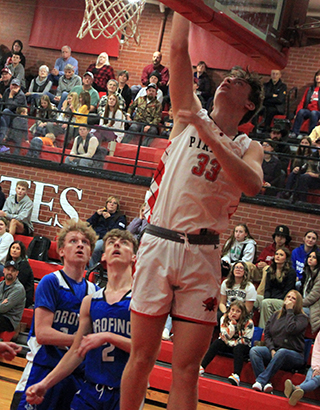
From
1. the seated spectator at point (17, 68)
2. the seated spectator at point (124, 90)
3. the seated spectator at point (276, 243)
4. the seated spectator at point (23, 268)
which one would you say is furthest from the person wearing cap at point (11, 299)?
the seated spectator at point (17, 68)

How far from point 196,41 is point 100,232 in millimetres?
5797

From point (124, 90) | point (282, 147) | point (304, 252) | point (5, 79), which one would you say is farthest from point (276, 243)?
point (5, 79)

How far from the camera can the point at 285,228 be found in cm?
890

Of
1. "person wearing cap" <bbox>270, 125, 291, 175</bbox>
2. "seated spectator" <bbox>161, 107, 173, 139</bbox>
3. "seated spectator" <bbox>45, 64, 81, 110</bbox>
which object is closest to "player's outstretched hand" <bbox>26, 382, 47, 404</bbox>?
"person wearing cap" <bbox>270, 125, 291, 175</bbox>

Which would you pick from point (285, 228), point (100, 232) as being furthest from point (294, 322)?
point (100, 232)

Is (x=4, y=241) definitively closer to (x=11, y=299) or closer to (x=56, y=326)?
(x=11, y=299)

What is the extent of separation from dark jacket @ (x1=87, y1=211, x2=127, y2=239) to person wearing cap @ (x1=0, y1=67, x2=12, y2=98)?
455cm

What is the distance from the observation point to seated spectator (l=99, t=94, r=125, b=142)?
→ 378 inches

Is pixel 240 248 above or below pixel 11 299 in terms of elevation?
above

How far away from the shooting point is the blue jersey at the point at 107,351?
3100 millimetres

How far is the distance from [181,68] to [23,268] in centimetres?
574

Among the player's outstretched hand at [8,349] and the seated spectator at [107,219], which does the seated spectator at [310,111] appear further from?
the player's outstretched hand at [8,349]

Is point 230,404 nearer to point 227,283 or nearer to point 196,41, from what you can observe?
point 227,283

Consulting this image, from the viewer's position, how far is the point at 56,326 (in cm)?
332
